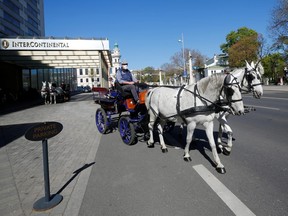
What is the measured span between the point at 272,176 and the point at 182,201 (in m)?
1.87

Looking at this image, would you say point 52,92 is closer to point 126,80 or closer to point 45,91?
point 45,91

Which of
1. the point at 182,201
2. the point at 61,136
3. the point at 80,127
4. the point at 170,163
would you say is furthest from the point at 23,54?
the point at 182,201

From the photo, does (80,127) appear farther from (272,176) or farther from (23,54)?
(23,54)

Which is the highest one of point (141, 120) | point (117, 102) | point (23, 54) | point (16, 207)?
point (23, 54)

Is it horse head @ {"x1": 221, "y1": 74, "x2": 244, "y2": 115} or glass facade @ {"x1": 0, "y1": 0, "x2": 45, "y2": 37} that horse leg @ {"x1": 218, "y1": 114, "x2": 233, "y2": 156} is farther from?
glass facade @ {"x1": 0, "y1": 0, "x2": 45, "y2": 37}

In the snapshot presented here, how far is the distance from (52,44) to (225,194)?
1960 cm

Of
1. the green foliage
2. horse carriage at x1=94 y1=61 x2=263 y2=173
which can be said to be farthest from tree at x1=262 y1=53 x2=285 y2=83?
horse carriage at x1=94 y1=61 x2=263 y2=173

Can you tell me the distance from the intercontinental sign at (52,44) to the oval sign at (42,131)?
59.2 ft

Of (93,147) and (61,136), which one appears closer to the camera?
(93,147)

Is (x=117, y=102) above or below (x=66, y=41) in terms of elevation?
below

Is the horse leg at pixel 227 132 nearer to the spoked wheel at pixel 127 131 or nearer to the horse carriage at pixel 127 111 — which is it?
the horse carriage at pixel 127 111

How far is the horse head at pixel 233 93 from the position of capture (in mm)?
4488

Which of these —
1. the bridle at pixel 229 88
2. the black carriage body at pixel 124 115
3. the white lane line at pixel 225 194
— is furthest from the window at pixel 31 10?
the white lane line at pixel 225 194

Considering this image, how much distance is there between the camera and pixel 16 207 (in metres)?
3.58
